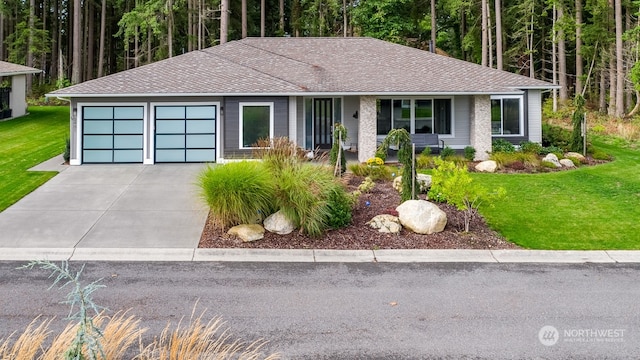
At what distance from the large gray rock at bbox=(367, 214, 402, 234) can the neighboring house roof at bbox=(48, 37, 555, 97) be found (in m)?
8.03

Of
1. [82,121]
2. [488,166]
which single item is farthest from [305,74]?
[82,121]

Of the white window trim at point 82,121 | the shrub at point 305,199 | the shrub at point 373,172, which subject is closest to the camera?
the shrub at point 305,199

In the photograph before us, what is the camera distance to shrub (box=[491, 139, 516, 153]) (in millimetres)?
19156

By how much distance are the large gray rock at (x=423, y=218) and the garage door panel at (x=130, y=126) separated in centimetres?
1129

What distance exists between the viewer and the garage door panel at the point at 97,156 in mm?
17922

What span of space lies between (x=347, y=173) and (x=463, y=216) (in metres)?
4.58

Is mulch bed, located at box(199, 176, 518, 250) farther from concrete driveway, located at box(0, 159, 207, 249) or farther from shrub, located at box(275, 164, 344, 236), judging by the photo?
concrete driveway, located at box(0, 159, 207, 249)

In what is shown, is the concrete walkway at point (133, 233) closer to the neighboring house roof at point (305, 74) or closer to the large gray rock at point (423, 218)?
the large gray rock at point (423, 218)

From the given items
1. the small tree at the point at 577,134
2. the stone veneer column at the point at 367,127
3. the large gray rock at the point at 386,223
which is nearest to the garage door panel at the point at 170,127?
the stone veneer column at the point at 367,127

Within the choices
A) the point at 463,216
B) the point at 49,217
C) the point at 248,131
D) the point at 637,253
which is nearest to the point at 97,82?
the point at 248,131

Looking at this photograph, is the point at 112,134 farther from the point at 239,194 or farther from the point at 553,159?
the point at 553,159

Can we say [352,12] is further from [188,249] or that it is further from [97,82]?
[188,249]

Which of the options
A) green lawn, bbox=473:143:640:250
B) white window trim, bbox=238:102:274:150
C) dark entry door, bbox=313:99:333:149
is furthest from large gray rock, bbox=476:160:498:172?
white window trim, bbox=238:102:274:150

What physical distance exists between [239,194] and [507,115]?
1401cm
